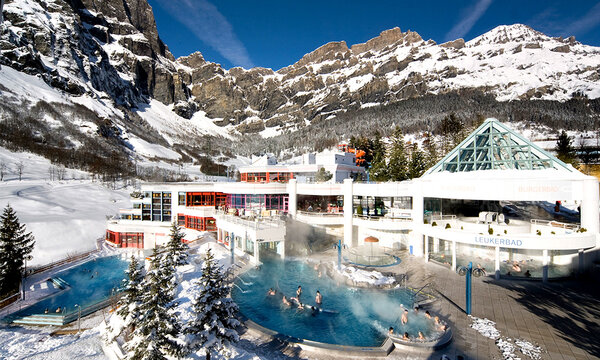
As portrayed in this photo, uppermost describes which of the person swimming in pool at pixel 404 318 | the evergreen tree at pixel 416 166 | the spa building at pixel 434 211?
the evergreen tree at pixel 416 166

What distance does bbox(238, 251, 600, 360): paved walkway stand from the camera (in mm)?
15984

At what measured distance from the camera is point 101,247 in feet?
151

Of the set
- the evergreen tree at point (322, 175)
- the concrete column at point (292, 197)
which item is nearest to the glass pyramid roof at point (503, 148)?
the concrete column at point (292, 197)

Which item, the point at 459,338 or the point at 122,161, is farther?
the point at 122,161

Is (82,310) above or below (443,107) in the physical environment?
below

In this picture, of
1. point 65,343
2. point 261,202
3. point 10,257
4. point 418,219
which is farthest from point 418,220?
point 10,257

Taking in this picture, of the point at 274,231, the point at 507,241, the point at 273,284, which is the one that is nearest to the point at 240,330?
the point at 273,284

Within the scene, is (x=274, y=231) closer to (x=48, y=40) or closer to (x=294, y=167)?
(x=294, y=167)

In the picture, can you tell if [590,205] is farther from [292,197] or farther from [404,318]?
[292,197]

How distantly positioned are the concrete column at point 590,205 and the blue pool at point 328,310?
15993mm

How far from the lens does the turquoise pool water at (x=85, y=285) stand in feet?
87.1

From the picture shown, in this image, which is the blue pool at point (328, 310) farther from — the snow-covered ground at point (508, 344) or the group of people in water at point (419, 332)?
the snow-covered ground at point (508, 344)

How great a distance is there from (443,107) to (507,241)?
169113 millimetres

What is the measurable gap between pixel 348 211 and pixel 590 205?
68.1 feet
